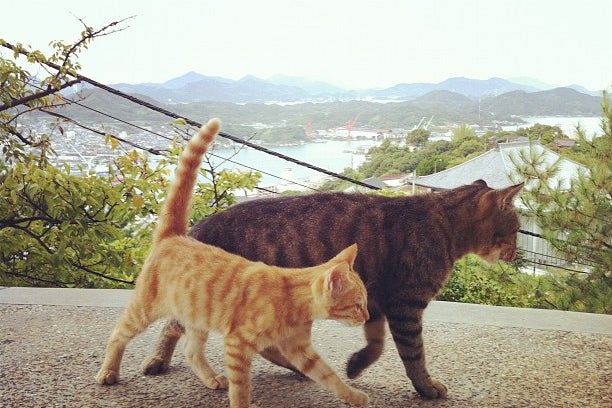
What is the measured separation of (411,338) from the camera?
169 cm

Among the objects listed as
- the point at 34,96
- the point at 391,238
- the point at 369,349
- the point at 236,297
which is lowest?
the point at 369,349

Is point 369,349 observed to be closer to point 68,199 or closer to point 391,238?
point 391,238

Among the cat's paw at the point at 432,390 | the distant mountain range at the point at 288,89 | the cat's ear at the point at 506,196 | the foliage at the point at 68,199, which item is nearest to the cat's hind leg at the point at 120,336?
the cat's paw at the point at 432,390

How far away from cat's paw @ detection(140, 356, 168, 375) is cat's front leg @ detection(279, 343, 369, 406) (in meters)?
Answer: 0.53

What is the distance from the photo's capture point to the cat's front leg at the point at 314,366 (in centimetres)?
163

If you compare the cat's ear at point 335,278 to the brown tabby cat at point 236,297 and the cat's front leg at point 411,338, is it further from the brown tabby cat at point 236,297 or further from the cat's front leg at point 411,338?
the cat's front leg at point 411,338

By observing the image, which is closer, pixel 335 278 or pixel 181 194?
pixel 335 278

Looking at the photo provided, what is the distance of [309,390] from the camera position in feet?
6.27

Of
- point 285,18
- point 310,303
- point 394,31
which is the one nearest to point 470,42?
point 394,31

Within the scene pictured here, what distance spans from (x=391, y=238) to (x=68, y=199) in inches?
74.4

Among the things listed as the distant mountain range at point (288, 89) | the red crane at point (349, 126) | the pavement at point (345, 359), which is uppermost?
the distant mountain range at point (288, 89)

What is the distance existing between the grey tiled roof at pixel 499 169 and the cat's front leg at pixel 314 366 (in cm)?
148

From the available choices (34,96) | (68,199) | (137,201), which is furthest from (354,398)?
(34,96)

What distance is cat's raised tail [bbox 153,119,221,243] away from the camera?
1.74 metres
